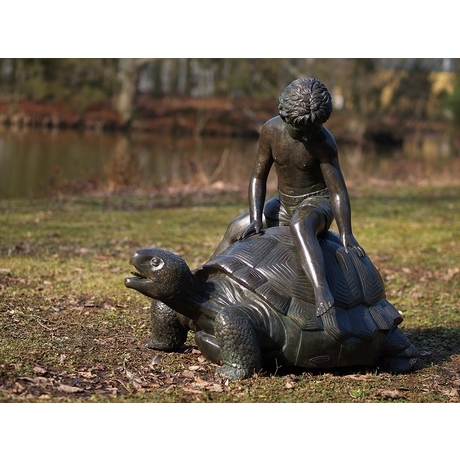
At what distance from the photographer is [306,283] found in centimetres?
548

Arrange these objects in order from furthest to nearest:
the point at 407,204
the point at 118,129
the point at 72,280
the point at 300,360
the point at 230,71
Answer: the point at 230,71, the point at 118,129, the point at 407,204, the point at 72,280, the point at 300,360

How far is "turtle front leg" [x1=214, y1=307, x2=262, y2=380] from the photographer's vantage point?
5250mm

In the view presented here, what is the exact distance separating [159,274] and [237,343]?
0.71 metres

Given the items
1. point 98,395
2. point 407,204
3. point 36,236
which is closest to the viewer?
point 98,395

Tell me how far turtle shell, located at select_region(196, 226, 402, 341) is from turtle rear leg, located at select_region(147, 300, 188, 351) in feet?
1.59

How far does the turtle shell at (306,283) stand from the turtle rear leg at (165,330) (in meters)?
0.48

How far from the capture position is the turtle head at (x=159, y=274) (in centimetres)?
540

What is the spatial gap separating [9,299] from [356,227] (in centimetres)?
666

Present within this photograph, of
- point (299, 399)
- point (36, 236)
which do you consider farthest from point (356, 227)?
point (299, 399)

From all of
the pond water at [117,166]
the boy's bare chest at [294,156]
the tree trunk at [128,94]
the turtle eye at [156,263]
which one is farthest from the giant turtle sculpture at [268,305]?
the tree trunk at [128,94]

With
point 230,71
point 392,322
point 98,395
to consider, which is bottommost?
point 98,395

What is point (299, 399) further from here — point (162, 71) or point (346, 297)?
point (162, 71)

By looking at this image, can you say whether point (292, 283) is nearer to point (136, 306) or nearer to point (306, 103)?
point (306, 103)

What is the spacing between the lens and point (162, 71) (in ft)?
171
